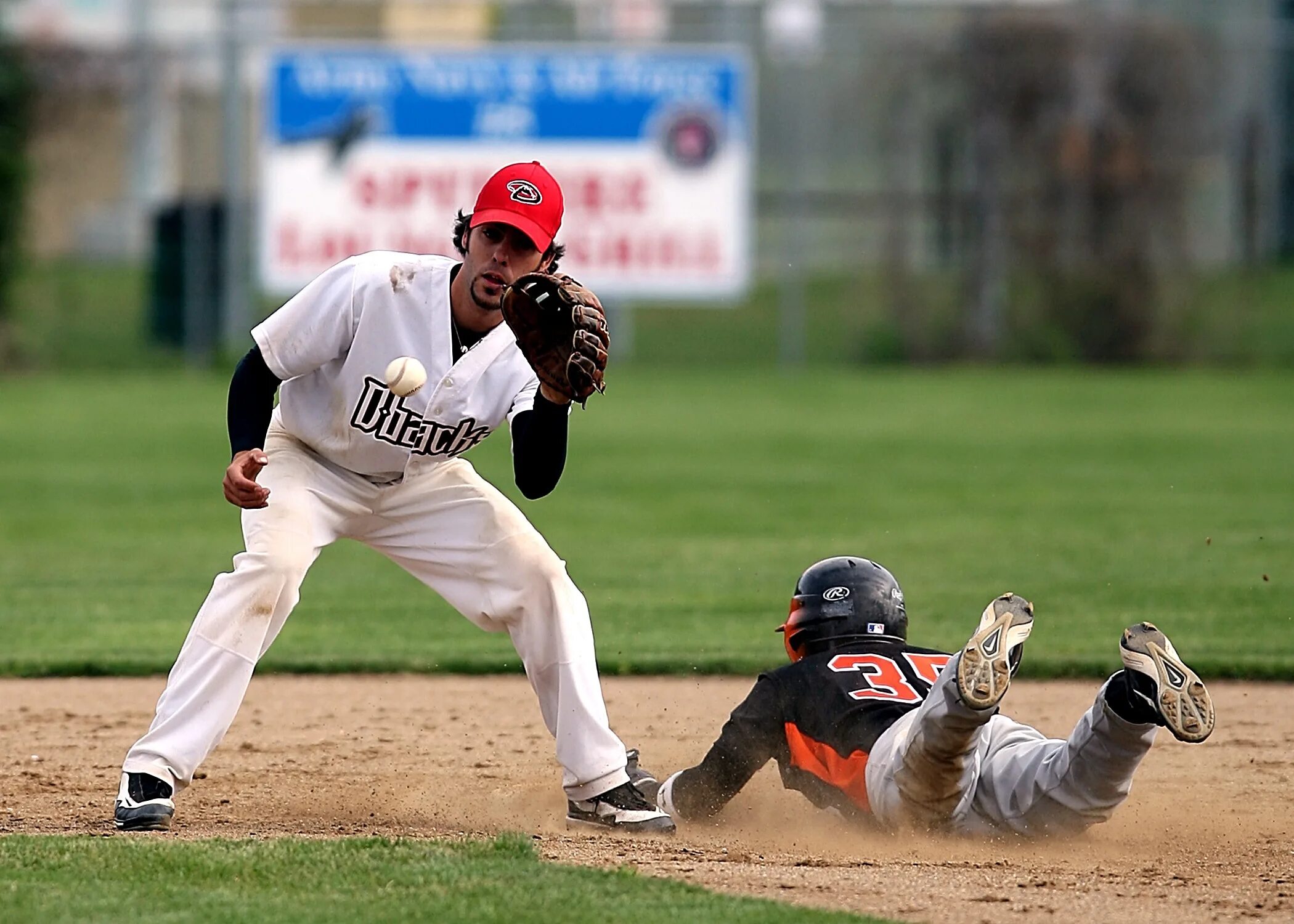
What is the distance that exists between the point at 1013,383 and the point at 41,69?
13662mm

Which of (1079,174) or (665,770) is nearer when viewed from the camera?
(665,770)

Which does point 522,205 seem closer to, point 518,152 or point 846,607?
point 846,607

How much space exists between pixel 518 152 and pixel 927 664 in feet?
58.4

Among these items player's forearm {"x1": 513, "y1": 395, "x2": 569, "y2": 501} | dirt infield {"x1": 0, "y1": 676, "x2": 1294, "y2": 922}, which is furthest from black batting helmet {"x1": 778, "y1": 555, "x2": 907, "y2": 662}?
player's forearm {"x1": 513, "y1": 395, "x2": 569, "y2": 501}

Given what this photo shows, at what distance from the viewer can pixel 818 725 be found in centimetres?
489

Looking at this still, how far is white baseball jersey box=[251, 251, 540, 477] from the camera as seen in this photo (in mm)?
4836

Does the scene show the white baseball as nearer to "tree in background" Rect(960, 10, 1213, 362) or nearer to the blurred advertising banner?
the blurred advertising banner

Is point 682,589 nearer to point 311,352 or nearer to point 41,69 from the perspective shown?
point 311,352

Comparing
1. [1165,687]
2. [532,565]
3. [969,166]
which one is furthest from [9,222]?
[1165,687]

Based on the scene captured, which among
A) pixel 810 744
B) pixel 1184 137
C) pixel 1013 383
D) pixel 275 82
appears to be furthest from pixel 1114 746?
pixel 1184 137

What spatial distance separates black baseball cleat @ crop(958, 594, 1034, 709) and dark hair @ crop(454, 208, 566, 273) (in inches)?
56.9

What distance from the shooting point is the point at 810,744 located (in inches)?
193

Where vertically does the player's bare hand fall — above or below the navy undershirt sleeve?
above

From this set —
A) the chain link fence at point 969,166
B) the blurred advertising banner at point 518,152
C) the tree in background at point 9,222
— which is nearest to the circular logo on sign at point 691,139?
the blurred advertising banner at point 518,152
